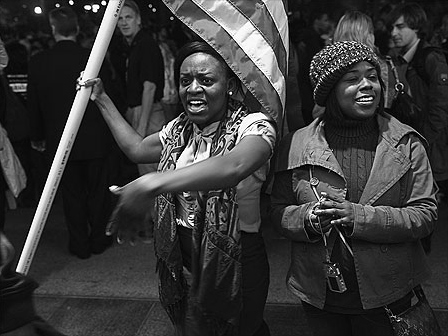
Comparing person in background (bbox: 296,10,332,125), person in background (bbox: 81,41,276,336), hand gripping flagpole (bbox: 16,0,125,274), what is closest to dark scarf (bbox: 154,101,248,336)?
person in background (bbox: 81,41,276,336)

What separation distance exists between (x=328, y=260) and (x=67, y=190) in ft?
10.0

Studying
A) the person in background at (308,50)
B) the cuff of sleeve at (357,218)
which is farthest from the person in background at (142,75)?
the cuff of sleeve at (357,218)

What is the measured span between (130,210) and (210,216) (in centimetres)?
52

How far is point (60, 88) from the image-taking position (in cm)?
478

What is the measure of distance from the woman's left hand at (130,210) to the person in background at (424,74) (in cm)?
290

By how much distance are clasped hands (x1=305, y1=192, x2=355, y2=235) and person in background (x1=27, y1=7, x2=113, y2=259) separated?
112 inches

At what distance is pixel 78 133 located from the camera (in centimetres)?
479

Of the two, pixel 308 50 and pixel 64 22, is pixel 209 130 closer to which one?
pixel 64 22

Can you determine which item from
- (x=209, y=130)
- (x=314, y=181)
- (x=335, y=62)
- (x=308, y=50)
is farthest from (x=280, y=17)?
(x=308, y=50)

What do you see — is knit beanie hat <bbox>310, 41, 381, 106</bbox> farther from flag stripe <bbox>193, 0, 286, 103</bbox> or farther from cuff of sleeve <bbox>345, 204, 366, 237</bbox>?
cuff of sleeve <bbox>345, 204, 366, 237</bbox>

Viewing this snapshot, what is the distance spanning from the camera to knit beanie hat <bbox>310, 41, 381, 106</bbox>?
2414 millimetres

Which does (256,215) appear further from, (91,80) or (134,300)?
(134,300)

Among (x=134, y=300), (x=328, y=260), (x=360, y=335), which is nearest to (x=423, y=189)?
(x=328, y=260)

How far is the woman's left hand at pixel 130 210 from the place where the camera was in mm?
1973
